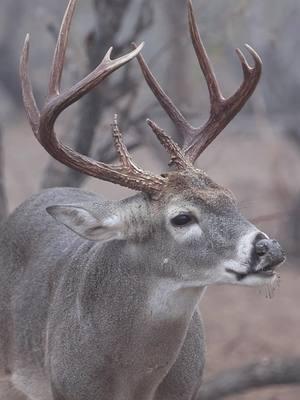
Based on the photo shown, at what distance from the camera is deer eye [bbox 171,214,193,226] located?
16.2ft

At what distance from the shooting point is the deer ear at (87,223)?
5043 mm

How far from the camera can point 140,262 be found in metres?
5.16

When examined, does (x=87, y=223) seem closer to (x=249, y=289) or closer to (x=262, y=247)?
(x=262, y=247)

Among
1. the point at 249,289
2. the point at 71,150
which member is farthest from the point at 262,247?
the point at 249,289

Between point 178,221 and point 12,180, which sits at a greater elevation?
point 178,221

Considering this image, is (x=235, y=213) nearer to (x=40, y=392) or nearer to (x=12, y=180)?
(x=40, y=392)

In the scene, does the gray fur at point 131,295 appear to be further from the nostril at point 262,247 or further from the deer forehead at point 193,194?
the nostril at point 262,247

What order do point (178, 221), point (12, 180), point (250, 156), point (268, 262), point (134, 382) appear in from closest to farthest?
point (268, 262) < point (178, 221) < point (134, 382) < point (12, 180) < point (250, 156)

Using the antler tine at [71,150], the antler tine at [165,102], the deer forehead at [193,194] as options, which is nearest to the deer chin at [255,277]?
the deer forehead at [193,194]

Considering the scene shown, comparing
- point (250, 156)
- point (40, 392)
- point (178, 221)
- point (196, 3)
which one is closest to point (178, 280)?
point (178, 221)

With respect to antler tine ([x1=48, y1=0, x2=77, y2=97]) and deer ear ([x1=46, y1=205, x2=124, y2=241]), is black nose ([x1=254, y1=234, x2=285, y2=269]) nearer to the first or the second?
deer ear ([x1=46, y1=205, x2=124, y2=241])

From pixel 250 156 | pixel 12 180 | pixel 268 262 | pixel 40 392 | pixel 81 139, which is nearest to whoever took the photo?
pixel 268 262

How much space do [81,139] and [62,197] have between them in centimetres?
159

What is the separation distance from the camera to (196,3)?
10141 mm
